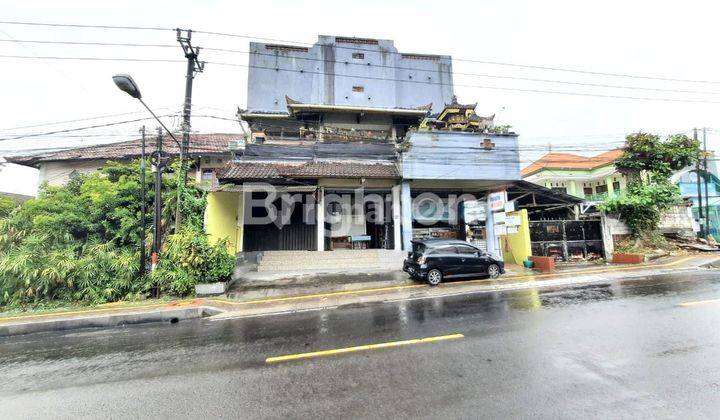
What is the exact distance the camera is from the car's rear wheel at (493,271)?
11508 millimetres

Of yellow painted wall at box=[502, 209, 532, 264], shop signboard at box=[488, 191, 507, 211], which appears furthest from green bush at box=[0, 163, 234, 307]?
yellow painted wall at box=[502, 209, 532, 264]

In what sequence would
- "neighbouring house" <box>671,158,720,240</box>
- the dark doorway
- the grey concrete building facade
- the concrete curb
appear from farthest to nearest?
the grey concrete building facade, "neighbouring house" <box>671,158,720,240</box>, the dark doorway, the concrete curb

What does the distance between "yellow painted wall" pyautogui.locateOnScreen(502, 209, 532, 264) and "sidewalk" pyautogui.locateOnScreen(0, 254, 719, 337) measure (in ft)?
7.35

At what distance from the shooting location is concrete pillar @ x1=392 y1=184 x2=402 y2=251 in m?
15.5

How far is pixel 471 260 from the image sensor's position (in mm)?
11266

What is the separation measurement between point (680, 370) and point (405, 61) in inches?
976

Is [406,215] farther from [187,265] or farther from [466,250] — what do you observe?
[187,265]

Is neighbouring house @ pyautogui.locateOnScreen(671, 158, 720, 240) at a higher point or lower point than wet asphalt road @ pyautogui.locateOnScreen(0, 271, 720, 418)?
higher

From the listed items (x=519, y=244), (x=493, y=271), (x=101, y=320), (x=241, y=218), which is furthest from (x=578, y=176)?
(x=101, y=320)

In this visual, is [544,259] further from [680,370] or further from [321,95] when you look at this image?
[321,95]

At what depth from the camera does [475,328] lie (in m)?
5.63

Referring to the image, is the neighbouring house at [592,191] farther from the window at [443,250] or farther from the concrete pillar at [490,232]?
the window at [443,250]

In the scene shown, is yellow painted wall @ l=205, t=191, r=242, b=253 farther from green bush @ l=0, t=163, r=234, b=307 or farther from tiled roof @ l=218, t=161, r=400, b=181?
green bush @ l=0, t=163, r=234, b=307

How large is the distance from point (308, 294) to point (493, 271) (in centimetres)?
710
